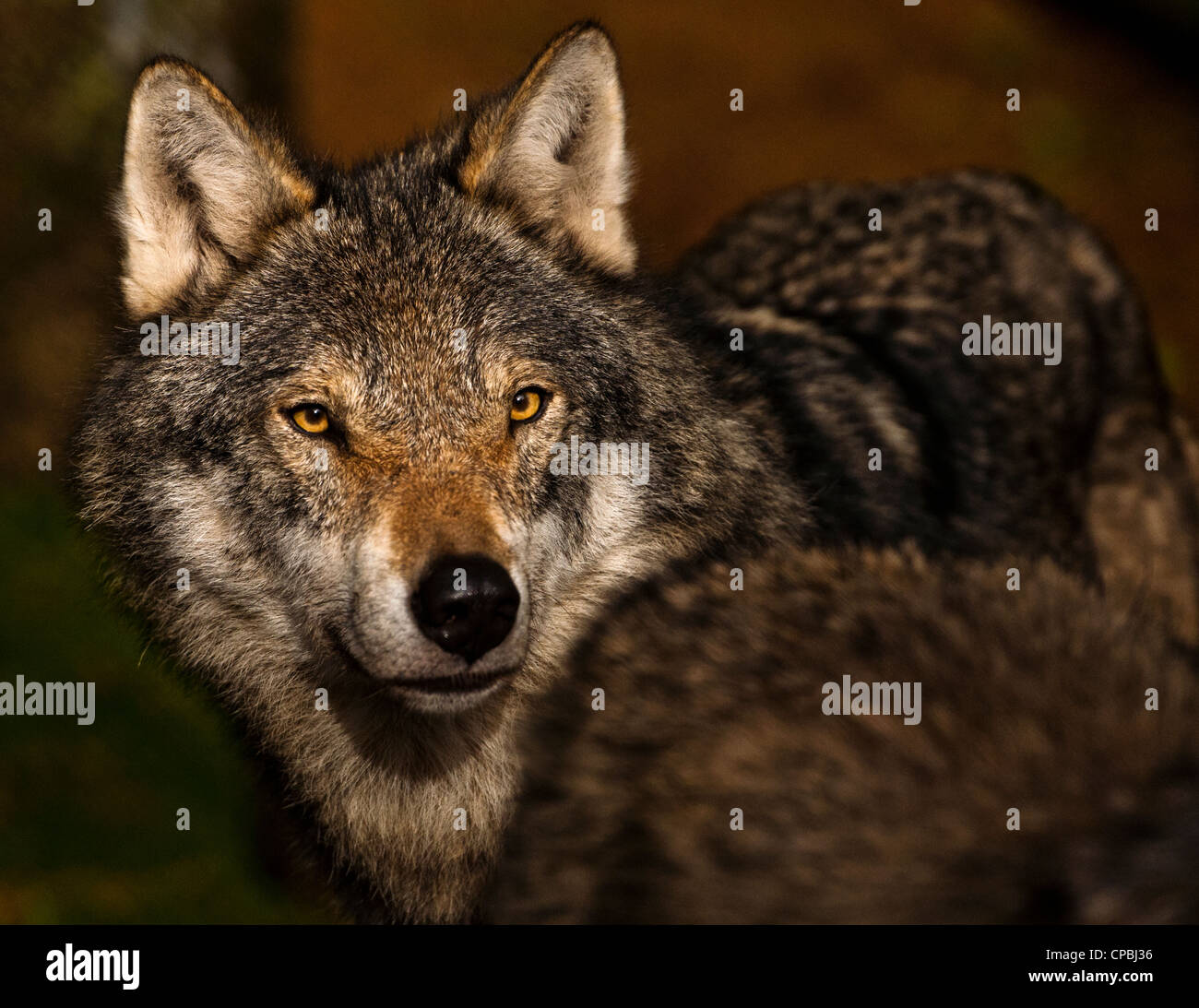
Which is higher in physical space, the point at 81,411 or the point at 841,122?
the point at 841,122

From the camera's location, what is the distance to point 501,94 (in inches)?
142

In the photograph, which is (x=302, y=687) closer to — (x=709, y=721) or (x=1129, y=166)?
(x=709, y=721)

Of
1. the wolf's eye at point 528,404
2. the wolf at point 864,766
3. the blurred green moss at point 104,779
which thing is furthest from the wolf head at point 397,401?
the blurred green moss at point 104,779

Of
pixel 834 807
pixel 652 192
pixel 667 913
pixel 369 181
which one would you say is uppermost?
pixel 652 192

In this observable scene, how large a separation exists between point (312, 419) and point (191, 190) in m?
0.91

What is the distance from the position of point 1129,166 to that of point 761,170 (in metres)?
3.40

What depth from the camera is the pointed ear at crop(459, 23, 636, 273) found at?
3.36 meters

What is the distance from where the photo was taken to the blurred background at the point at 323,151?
238 inches

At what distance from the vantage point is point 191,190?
3475 mm

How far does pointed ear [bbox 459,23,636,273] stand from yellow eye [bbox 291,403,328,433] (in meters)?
0.91

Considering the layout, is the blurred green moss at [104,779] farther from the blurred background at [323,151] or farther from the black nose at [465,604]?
the black nose at [465,604]

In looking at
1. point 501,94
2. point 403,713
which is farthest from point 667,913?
point 501,94

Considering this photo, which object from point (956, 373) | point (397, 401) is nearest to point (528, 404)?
point (397, 401)

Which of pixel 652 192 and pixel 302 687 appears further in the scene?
pixel 652 192
